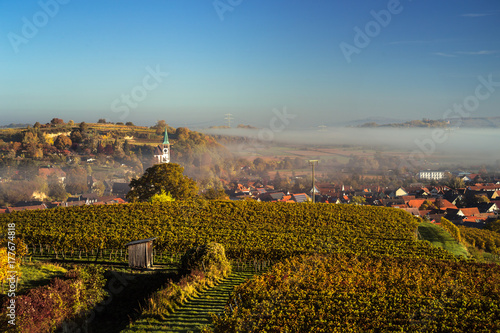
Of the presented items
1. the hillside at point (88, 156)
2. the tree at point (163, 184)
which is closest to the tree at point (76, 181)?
the hillside at point (88, 156)

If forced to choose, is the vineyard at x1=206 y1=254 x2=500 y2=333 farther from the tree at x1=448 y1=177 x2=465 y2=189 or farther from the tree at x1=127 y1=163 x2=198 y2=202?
the tree at x1=448 y1=177 x2=465 y2=189

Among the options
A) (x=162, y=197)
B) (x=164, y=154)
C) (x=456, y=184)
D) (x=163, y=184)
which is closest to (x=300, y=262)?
(x=162, y=197)

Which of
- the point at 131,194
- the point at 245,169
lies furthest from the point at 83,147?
the point at 131,194

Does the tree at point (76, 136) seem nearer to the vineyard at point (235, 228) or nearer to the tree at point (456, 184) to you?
the tree at point (456, 184)

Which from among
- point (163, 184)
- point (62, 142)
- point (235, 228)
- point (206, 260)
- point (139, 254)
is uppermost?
point (62, 142)

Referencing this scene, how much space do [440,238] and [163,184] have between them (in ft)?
93.9

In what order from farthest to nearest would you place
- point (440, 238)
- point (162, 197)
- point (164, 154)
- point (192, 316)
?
point (164, 154)
point (162, 197)
point (440, 238)
point (192, 316)

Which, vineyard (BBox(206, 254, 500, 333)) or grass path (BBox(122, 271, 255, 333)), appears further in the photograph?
grass path (BBox(122, 271, 255, 333))

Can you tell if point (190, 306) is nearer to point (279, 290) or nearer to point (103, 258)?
point (279, 290)

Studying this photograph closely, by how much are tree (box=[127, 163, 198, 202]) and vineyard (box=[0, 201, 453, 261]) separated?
11275mm

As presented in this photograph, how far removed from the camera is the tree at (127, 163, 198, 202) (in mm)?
45125

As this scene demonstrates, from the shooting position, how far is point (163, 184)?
4512 centimetres

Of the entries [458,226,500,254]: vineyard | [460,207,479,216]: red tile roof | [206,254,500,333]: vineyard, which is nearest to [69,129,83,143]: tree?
[460,207,479,216]: red tile roof

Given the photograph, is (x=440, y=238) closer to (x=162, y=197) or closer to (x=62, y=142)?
(x=162, y=197)
